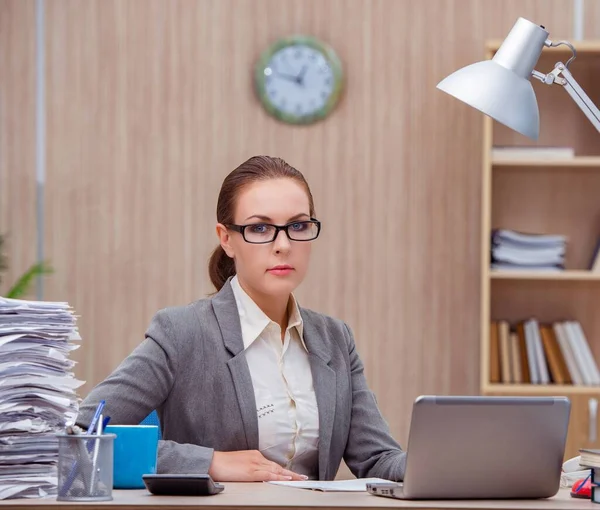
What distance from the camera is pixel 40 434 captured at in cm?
162

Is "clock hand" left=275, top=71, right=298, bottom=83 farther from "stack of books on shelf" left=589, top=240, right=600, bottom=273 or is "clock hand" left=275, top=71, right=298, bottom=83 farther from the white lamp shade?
the white lamp shade

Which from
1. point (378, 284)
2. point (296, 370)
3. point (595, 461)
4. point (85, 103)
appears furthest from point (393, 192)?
point (595, 461)

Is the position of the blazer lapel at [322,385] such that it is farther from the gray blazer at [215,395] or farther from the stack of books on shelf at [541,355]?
the stack of books on shelf at [541,355]

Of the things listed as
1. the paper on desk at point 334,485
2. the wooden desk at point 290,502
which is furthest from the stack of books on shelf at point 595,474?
the paper on desk at point 334,485

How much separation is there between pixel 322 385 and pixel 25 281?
218 centimetres

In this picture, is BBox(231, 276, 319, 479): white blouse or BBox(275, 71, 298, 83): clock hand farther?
BBox(275, 71, 298, 83): clock hand

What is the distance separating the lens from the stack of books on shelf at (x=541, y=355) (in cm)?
395

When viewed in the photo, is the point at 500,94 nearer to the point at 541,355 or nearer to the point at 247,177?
the point at 247,177

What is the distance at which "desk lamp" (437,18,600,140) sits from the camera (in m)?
1.86

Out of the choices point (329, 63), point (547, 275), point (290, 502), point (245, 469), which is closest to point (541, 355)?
point (547, 275)

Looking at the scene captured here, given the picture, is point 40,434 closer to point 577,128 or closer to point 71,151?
point 71,151

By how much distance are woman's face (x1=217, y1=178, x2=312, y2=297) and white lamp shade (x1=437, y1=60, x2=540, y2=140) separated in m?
0.43

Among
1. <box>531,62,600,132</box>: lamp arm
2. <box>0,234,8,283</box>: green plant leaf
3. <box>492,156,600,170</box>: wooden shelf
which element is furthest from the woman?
<box>0,234,8,283</box>: green plant leaf

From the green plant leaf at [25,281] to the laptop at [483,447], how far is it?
2.71 metres
